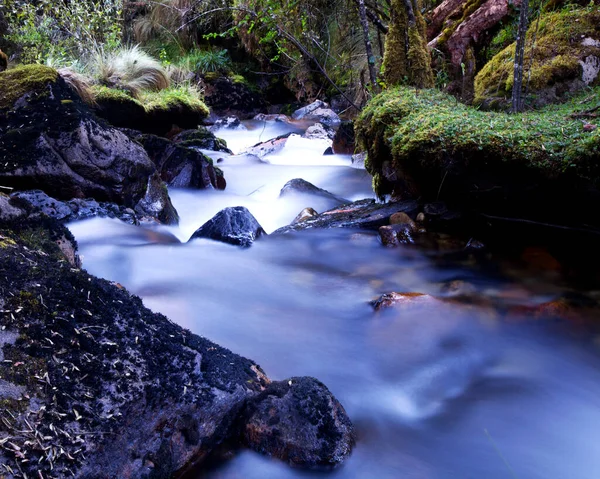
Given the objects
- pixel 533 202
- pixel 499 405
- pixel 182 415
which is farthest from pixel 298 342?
pixel 533 202

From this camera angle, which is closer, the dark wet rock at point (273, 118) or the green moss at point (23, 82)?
the green moss at point (23, 82)

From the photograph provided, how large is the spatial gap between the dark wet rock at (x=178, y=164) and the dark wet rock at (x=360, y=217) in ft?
8.44

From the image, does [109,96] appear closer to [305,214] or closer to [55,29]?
[305,214]

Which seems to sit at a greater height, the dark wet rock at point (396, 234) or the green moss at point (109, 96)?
the green moss at point (109, 96)

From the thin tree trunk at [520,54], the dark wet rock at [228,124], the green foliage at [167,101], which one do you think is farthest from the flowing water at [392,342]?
the dark wet rock at [228,124]

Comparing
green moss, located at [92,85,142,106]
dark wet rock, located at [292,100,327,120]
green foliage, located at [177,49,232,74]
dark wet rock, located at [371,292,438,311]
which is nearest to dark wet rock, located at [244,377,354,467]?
dark wet rock, located at [371,292,438,311]

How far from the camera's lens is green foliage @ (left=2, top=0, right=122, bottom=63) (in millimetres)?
13219

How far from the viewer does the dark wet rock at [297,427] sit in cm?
203

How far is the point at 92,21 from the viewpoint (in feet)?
47.1

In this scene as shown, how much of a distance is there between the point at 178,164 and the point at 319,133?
5723 millimetres

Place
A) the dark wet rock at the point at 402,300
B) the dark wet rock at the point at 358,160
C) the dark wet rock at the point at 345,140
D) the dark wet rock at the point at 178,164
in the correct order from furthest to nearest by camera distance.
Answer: the dark wet rock at the point at 345,140 → the dark wet rock at the point at 358,160 → the dark wet rock at the point at 178,164 → the dark wet rock at the point at 402,300

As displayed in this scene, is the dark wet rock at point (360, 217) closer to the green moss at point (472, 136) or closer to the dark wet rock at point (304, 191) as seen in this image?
the green moss at point (472, 136)

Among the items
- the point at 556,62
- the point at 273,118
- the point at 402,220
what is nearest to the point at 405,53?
the point at 556,62

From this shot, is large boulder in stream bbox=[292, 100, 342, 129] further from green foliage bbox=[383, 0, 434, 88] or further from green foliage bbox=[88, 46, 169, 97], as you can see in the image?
green foliage bbox=[383, 0, 434, 88]
